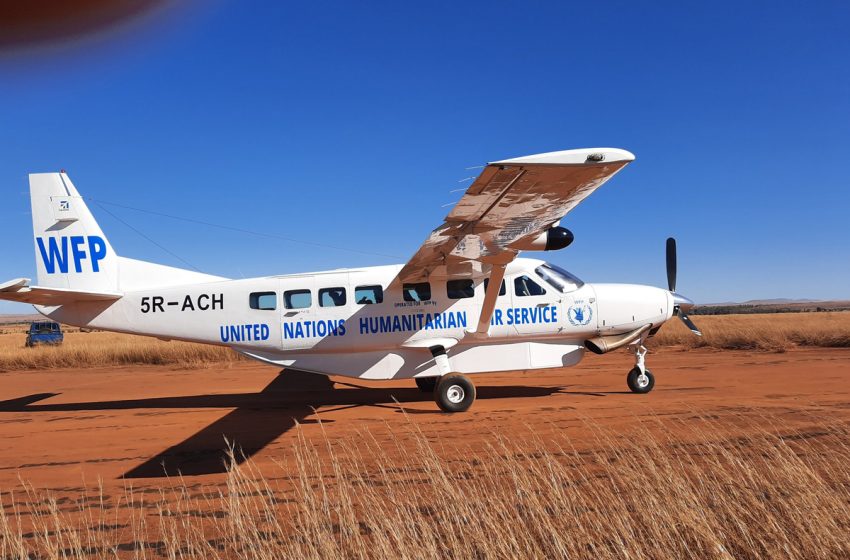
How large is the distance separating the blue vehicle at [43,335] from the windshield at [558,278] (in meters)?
30.7

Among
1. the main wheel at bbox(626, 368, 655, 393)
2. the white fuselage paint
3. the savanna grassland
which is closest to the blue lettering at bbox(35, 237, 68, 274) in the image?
the white fuselage paint

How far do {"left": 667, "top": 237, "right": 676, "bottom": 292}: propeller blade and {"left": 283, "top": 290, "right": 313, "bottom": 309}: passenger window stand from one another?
8.36 meters

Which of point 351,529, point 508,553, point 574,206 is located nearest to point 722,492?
point 508,553

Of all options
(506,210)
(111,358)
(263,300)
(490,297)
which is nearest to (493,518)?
(506,210)

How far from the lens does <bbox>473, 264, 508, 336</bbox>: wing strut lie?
10.0 metres

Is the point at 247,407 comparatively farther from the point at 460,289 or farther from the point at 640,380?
the point at 640,380

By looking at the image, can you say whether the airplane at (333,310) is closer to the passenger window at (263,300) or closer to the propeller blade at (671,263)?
the passenger window at (263,300)

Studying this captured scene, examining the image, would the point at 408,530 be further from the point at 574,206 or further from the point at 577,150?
the point at 574,206

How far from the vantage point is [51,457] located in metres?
7.57

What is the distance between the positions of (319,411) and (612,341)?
6.24 m

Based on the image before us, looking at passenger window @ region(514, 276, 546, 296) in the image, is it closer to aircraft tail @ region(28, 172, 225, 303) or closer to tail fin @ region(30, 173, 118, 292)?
aircraft tail @ region(28, 172, 225, 303)

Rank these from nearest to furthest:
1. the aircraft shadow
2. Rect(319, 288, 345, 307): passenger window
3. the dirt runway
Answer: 1. the aircraft shadow
2. the dirt runway
3. Rect(319, 288, 345, 307): passenger window

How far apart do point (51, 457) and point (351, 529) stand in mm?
6246

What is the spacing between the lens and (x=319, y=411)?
10.7 m
